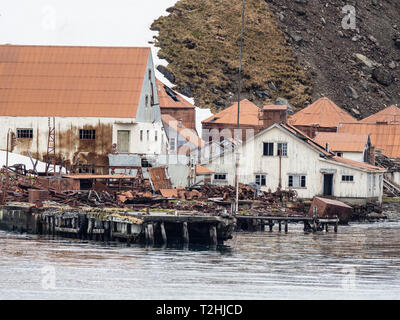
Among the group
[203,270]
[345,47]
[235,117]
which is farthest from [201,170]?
[345,47]

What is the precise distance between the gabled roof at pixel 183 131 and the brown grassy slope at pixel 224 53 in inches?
953

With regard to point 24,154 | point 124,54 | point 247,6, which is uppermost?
point 247,6

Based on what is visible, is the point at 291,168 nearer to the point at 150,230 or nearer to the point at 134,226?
the point at 134,226

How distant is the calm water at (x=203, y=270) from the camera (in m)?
37.6

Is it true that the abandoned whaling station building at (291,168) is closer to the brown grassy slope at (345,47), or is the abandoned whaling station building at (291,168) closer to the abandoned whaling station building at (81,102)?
the abandoned whaling station building at (81,102)

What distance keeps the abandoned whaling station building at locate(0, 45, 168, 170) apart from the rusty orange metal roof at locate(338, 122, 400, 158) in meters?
29.6

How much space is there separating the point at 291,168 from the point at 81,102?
52.7ft

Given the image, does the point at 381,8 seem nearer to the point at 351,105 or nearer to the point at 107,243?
the point at 351,105

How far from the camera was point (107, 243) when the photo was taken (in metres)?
51.7

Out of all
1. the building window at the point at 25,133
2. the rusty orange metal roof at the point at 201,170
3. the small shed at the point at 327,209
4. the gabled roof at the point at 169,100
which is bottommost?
the small shed at the point at 327,209

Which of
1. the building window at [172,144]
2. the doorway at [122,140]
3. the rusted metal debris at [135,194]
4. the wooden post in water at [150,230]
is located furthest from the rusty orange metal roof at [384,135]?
the wooden post in water at [150,230]

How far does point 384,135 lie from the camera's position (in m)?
101
